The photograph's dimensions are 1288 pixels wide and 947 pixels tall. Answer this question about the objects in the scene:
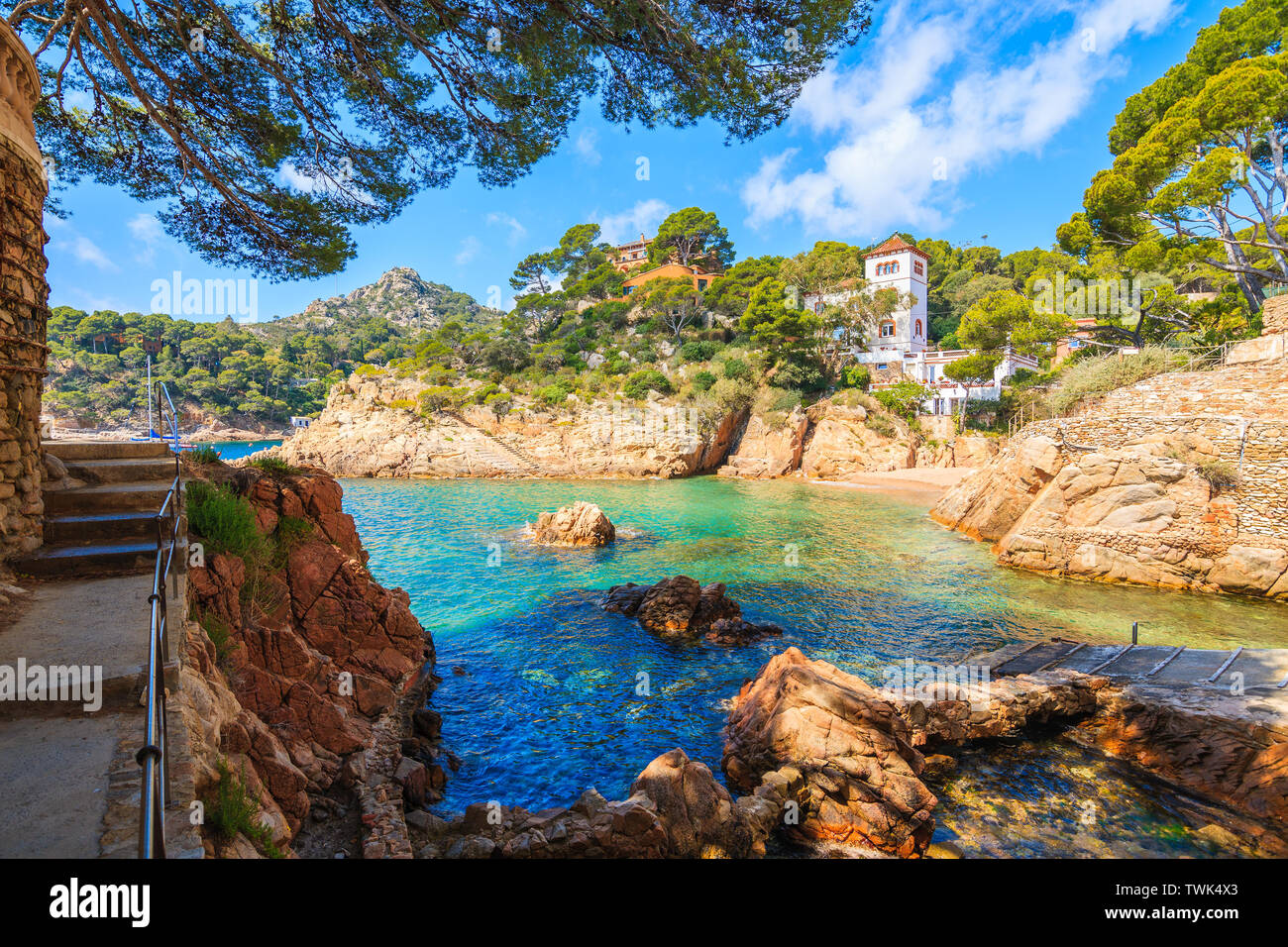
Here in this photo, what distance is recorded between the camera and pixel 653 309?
55.6 m

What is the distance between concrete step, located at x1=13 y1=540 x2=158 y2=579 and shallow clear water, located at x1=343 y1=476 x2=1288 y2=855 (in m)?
4.50

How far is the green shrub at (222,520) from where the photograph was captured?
6.61 metres

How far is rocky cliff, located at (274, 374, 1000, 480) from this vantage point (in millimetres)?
39062

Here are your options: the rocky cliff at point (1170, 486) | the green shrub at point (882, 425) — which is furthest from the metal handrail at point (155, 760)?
the green shrub at point (882, 425)

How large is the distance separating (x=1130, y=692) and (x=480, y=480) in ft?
123

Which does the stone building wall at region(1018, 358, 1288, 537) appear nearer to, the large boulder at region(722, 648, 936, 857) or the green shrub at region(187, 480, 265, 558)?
the large boulder at region(722, 648, 936, 857)

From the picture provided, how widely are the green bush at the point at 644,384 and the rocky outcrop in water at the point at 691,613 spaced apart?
31.5 metres

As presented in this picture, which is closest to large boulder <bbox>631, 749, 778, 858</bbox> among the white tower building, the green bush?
the green bush

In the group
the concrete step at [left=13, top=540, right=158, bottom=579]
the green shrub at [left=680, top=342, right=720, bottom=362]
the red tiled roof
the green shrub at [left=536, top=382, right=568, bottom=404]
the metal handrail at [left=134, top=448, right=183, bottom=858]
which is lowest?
the metal handrail at [left=134, top=448, right=183, bottom=858]

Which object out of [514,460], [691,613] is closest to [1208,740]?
[691,613]

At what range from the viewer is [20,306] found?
19.3ft

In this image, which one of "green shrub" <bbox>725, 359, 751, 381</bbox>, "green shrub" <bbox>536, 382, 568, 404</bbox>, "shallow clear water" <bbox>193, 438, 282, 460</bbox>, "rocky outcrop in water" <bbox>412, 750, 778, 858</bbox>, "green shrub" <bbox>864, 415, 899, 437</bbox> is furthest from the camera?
"shallow clear water" <bbox>193, 438, 282, 460</bbox>

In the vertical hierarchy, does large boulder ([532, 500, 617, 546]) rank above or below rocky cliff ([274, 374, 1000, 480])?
below
